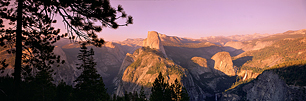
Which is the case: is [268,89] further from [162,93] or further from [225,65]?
[225,65]

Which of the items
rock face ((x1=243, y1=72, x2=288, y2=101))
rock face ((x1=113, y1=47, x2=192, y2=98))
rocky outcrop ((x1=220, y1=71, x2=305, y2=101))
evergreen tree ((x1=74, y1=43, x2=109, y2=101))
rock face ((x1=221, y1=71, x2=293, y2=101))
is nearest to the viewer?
evergreen tree ((x1=74, y1=43, x2=109, y2=101))

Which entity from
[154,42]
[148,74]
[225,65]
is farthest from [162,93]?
[225,65]

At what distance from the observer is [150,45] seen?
193625mm

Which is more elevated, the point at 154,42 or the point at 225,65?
the point at 154,42

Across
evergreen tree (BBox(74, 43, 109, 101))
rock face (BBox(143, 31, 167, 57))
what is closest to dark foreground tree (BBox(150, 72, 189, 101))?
evergreen tree (BBox(74, 43, 109, 101))

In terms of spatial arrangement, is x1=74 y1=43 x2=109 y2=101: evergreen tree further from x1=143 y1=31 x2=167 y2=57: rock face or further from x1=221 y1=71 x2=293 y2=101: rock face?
x1=143 y1=31 x2=167 y2=57: rock face

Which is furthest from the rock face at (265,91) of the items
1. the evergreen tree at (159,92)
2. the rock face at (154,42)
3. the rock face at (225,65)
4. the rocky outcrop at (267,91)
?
the rock face at (154,42)

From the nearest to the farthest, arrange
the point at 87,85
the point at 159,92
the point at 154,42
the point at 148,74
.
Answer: the point at 87,85 → the point at 159,92 → the point at 148,74 → the point at 154,42

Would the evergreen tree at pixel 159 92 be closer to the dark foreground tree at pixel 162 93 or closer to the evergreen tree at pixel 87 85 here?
the dark foreground tree at pixel 162 93

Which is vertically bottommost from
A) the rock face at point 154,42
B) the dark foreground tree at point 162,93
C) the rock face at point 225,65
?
the rock face at point 225,65

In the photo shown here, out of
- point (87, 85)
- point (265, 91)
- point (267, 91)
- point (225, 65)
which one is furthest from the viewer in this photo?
point (225, 65)

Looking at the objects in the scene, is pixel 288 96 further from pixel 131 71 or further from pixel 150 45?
pixel 150 45

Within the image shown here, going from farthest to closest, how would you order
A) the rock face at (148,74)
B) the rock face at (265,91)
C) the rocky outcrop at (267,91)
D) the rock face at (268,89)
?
the rock face at (148,74)
the rock face at (268,89)
the rock face at (265,91)
the rocky outcrop at (267,91)

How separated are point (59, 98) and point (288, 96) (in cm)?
9751
